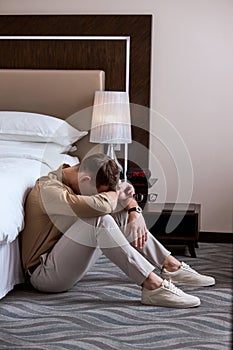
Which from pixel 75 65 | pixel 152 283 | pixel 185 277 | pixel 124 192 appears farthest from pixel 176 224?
pixel 75 65

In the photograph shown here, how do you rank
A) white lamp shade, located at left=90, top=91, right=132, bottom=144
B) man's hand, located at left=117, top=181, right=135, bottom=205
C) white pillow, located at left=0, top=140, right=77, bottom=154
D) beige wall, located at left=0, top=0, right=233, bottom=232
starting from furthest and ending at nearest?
beige wall, located at left=0, top=0, right=233, bottom=232 < white lamp shade, located at left=90, top=91, right=132, bottom=144 < white pillow, located at left=0, top=140, right=77, bottom=154 < man's hand, located at left=117, top=181, right=135, bottom=205

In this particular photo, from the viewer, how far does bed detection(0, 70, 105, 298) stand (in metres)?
3.65

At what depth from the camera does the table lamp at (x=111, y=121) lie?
4184mm

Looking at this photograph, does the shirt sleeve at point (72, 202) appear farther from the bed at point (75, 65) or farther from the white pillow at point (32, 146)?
the bed at point (75, 65)

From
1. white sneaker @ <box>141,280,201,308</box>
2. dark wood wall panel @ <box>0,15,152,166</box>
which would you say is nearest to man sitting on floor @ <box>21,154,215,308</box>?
white sneaker @ <box>141,280,201,308</box>

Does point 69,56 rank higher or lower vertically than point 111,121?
higher

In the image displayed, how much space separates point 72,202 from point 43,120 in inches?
55.7

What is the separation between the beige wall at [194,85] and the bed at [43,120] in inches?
17.0

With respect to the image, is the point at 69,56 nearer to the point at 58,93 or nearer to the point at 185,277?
the point at 58,93

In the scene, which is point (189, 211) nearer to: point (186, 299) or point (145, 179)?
point (145, 179)

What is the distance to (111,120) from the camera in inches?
165

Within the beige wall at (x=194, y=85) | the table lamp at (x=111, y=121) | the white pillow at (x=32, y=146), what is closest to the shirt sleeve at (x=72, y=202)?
the white pillow at (x=32, y=146)

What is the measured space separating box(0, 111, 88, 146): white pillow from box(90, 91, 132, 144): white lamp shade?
0.18 m

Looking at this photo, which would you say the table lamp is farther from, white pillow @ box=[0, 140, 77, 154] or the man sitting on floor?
the man sitting on floor
